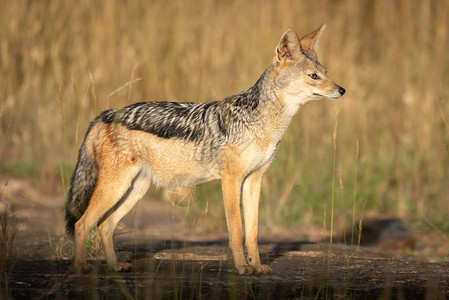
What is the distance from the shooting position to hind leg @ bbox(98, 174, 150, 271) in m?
5.88

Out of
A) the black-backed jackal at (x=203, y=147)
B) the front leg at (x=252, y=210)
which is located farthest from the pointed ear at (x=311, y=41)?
the front leg at (x=252, y=210)

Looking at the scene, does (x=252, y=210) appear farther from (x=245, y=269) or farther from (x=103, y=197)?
(x=103, y=197)

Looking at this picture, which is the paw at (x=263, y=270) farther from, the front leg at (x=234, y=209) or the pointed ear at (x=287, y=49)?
the pointed ear at (x=287, y=49)

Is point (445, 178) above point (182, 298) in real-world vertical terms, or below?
above

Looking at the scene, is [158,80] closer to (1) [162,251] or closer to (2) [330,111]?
(2) [330,111]

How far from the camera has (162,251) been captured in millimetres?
6605

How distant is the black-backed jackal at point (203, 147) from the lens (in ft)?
18.5

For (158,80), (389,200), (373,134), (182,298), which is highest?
(158,80)

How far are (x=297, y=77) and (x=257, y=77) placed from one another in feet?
14.3

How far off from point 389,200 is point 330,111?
72.6 inches

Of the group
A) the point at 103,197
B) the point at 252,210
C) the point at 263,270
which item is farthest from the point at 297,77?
the point at 103,197

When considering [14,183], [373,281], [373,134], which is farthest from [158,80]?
[373,281]

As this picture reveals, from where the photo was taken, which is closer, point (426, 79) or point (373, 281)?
point (373, 281)

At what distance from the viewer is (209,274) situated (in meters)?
5.22
